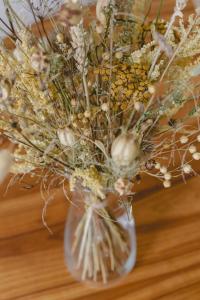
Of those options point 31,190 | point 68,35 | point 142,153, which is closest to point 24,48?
point 68,35

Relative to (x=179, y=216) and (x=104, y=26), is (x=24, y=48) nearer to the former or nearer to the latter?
(x=104, y=26)

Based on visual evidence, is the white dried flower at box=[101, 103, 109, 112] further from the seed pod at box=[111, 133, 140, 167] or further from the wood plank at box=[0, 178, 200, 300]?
the wood plank at box=[0, 178, 200, 300]

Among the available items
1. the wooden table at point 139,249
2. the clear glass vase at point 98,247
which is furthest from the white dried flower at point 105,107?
the wooden table at point 139,249

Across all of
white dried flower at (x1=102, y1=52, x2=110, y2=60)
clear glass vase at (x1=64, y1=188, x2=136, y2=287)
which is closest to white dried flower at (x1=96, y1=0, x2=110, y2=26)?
white dried flower at (x1=102, y1=52, x2=110, y2=60)

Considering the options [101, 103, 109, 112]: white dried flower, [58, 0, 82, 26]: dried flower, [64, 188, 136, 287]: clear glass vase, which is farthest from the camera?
[64, 188, 136, 287]: clear glass vase

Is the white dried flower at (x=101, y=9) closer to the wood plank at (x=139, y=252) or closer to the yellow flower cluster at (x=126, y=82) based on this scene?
the yellow flower cluster at (x=126, y=82)

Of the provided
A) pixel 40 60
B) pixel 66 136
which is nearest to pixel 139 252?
pixel 66 136

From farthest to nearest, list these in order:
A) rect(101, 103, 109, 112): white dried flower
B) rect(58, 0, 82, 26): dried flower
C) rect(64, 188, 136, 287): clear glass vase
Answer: rect(64, 188, 136, 287): clear glass vase
rect(101, 103, 109, 112): white dried flower
rect(58, 0, 82, 26): dried flower

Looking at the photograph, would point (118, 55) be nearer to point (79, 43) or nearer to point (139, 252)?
point (79, 43)
